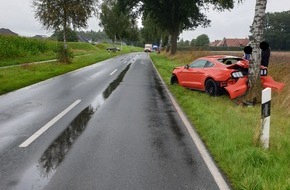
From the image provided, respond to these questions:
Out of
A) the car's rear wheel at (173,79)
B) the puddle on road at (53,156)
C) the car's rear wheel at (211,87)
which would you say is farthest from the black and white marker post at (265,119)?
the car's rear wheel at (173,79)

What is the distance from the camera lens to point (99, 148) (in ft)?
19.5

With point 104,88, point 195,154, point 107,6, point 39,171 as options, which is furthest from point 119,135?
point 107,6

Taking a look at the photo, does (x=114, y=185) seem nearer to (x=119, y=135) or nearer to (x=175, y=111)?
(x=119, y=135)

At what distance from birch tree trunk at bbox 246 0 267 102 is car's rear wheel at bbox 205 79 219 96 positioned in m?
1.36

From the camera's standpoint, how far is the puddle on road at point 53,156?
4426mm

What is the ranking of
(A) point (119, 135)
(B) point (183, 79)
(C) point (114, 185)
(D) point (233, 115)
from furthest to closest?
(B) point (183, 79) → (D) point (233, 115) → (A) point (119, 135) → (C) point (114, 185)

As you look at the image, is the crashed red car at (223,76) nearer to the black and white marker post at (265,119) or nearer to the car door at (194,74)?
the car door at (194,74)

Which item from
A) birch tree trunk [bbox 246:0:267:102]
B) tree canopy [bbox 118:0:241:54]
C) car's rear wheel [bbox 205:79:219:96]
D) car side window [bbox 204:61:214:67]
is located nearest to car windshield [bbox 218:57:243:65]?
car side window [bbox 204:61:214:67]

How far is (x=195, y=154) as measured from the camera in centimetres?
573

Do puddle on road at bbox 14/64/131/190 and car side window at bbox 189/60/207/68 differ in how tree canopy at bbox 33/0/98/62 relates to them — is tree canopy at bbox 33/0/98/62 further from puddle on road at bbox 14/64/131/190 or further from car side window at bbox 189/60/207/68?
puddle on road at bbox 14/64/131/190

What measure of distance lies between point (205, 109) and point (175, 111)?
2.77ft

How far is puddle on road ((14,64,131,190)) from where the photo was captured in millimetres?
4426

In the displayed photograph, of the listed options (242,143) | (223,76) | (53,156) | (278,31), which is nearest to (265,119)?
(242,143)

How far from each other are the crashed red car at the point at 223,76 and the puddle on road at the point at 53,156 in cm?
458
